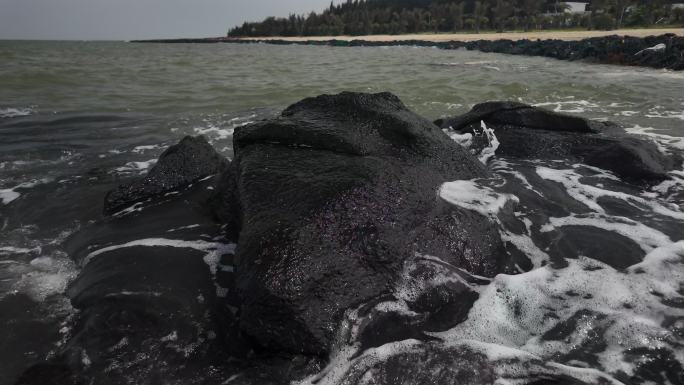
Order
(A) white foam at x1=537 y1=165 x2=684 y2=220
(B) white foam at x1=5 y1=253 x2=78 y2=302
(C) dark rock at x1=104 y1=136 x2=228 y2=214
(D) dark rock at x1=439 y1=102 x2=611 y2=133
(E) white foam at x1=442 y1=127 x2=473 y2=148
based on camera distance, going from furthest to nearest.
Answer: (E) white foam at x1=442 y1=127 x2=473 y2=148 → (D) dark rock at x1=439 y1=102 x2=611 y2=133 → (C) dark rock at x1=104 y1=136 x2=228 y2=214 → (A) white foam at x1=537 y1=165 x2=684 y2=220 → (B) white foam at x1=5 y1=253 x2=78 y2=302

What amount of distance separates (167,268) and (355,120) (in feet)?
6.28

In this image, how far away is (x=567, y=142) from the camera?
5.03m

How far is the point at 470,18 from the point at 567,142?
85.1 m

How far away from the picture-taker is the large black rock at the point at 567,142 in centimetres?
436

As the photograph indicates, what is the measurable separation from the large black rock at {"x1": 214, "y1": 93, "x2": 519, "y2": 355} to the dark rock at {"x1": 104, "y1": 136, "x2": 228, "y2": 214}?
33.7 inches

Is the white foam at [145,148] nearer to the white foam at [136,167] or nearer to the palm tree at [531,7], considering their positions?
the white foam at [136,167]

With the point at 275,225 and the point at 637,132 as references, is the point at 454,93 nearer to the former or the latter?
the point at 637,132

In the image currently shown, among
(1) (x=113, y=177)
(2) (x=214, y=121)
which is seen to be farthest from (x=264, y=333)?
(2) (x=214, y=121)

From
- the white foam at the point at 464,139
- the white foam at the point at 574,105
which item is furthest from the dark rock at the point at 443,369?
the white foam at the point at 574,105

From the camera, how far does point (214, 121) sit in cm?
771

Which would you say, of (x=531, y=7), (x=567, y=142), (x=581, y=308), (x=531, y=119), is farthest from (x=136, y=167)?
(x=531, y=7)

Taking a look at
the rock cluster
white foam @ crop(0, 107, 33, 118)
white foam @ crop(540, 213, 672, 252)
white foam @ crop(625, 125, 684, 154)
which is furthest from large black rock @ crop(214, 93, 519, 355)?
white foam @ crop(0, 107, 33, 118)

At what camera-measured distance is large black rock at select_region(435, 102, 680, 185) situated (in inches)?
172

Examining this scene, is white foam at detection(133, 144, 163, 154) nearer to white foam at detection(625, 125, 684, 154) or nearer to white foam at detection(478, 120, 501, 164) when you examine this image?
white foam at detection(478, 120, 501, 164)
